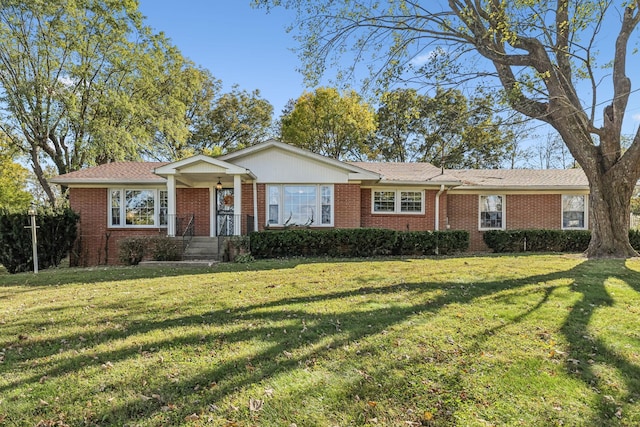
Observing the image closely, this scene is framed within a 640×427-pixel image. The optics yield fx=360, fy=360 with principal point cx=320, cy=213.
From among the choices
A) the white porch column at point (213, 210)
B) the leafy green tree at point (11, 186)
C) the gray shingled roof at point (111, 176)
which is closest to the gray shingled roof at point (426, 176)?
the gray shingled roof at point (111, 176)

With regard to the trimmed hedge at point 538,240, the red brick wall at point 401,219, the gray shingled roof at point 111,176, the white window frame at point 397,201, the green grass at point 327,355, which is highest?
the gray shingled roof at point 111,176

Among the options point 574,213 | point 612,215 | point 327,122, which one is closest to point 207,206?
point 612,215

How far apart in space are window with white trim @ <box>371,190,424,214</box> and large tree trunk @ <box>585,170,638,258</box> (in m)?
6.01

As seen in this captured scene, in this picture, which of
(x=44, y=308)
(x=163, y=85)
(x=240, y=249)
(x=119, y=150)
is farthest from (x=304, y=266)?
(x=163, y=85)

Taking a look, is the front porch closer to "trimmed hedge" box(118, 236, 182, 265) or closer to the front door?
the front door

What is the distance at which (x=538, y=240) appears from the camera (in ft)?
47.1

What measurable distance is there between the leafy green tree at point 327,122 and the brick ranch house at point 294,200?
12.8 metres

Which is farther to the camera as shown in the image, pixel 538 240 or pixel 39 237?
pixel 538 240

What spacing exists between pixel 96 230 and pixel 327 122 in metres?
17.9

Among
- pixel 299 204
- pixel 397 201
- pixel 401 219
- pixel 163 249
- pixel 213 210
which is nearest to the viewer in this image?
pixel 163 249

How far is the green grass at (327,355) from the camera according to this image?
2848 millimetres

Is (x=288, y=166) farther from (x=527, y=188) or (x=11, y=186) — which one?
(x=11, y=186)

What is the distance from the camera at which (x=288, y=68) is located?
39.2 feet

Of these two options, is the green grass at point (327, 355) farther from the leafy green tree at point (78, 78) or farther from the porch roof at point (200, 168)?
the leafy green tree at point (78, 78)
